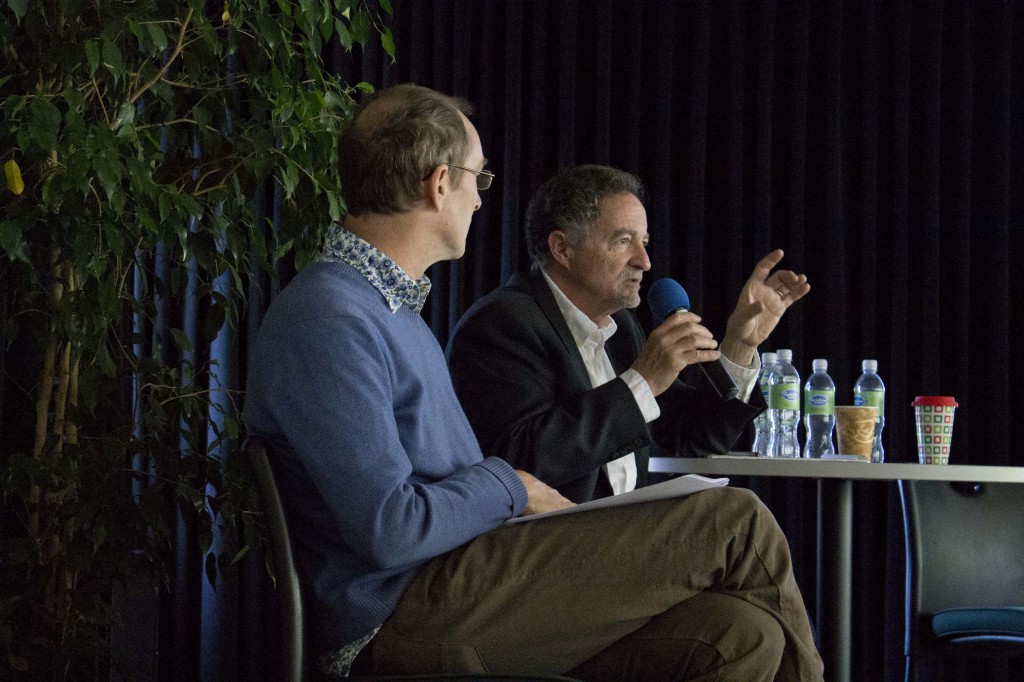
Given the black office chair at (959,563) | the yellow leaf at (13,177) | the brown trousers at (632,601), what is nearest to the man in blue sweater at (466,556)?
the brown trousers at (632,601)

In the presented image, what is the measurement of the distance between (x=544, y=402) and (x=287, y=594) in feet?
3.21

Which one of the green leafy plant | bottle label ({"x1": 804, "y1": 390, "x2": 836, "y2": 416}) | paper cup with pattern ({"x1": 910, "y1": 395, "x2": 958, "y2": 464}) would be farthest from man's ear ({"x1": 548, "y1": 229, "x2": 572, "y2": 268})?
paper cup with pattern ({"x1": 910, "y1": 395, "x2": 958, "y2": 464})

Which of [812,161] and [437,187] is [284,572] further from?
[812,161]

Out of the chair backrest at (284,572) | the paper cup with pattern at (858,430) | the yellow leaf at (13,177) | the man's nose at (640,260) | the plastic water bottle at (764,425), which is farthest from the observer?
the plastic water bottle at (764,425)

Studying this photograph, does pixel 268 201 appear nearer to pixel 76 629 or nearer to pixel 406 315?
pixel 76 629

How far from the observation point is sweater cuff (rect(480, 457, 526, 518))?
47.1 inches

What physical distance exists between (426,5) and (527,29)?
0.35 meters

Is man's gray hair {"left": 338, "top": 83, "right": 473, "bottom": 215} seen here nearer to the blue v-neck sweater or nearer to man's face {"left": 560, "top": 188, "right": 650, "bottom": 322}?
the blue v-neck sweater

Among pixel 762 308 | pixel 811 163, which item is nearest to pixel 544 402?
pixel 762 308

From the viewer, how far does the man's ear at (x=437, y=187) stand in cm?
141

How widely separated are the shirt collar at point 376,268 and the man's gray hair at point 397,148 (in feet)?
0.31

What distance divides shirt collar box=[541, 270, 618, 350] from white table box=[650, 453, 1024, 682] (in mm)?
320

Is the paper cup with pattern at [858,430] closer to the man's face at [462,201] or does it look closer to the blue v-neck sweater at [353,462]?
the man's face at [462,201]

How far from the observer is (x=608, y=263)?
2334 millimetres
